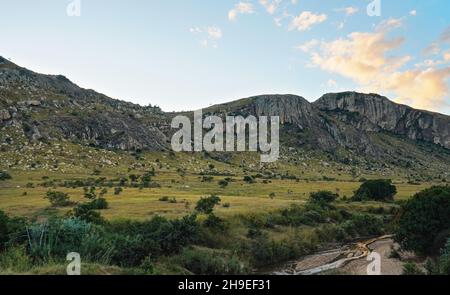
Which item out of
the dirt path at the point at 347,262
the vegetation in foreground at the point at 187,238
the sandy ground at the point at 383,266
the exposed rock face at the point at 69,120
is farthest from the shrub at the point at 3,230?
the exposed rock face at the point at 69,120

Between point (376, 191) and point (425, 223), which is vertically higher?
point (376, 191)

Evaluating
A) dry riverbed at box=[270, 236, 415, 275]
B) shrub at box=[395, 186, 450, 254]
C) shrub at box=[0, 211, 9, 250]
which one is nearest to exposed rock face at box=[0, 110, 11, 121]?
shrub at box=[0, 211, 9, 250]

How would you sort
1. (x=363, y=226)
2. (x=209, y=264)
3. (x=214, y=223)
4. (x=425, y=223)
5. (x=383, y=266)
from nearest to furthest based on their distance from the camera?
(x=209, y=264) → (x=383, y=266) → (x=425, y=223) → (x=214, y=223) → (x=363, y=226)

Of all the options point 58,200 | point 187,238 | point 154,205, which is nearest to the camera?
point 187,238

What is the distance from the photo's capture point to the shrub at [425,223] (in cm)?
4244

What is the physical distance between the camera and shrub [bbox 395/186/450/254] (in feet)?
139

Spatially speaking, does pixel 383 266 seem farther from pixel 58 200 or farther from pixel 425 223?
pixel 58 200

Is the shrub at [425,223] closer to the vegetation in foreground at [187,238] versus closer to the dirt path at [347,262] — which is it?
the dirt path at [347,262]

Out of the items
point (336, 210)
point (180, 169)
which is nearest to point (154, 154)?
point (180, 169)

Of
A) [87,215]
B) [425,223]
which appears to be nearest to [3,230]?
[87,215]

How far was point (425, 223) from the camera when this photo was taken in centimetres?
4372
